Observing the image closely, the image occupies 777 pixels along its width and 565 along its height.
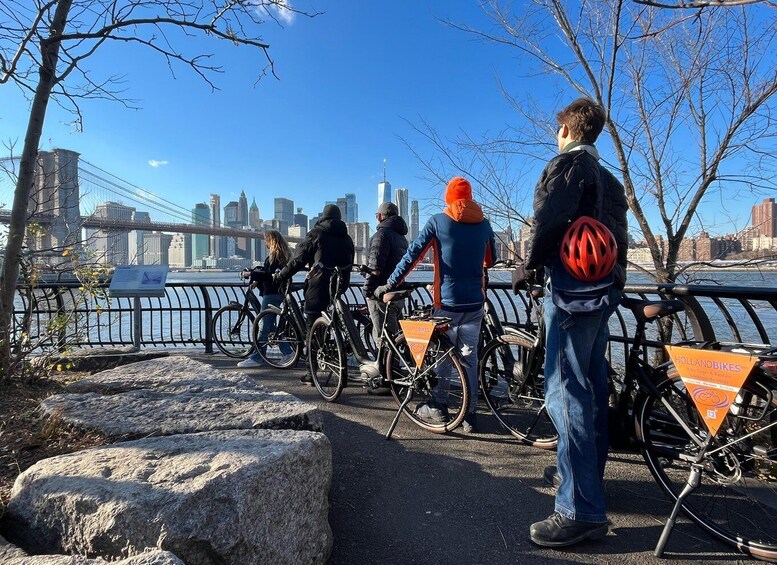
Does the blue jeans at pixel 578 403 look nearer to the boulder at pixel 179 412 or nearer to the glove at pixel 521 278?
the glove at pixel 521 278

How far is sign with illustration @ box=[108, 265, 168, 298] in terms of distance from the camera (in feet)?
21.2

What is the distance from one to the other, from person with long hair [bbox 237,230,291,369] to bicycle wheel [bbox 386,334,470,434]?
286 cm

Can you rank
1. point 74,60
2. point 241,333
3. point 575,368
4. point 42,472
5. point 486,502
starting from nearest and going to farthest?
1. point 42,472
2. point 575,368
3. point 486,502
4. point 74,60
5. point 241,333

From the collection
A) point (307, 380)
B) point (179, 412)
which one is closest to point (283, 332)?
point (307, 380)

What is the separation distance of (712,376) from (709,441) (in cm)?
33

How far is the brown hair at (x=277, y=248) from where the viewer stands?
660cm

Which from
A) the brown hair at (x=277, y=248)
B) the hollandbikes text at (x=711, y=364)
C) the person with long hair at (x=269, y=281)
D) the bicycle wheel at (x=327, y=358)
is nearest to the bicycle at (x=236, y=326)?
the person with long hair at (x=269, y=281)

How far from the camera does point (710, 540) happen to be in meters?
2.23

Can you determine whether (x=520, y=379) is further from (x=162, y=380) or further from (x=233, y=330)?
(x=233, y=330)

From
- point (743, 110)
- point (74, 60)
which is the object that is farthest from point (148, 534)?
point (743, 110)

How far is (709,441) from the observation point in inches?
83.1

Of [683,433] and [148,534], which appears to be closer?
[148,534]

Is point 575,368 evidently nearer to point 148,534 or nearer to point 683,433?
point 683,433

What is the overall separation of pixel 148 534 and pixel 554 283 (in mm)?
2023
